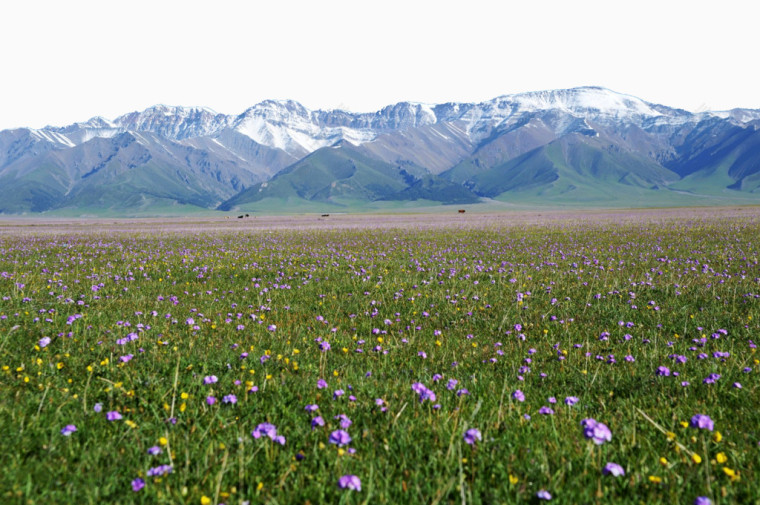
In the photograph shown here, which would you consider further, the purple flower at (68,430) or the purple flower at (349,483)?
the purple flower at (68,430)

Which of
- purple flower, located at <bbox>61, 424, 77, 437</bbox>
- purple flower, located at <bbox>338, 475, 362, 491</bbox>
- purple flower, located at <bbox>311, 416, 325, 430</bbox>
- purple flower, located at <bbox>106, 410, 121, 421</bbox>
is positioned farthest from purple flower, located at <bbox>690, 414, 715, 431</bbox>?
purple flower, located at <bbox>61, 424, 77, 437</bbox>

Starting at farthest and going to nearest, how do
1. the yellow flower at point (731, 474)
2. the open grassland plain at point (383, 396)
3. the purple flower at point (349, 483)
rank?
the open grassland plain at point (383, 396) < the yellow flower at point (731, 474) < the purple flower at point (349, 483)

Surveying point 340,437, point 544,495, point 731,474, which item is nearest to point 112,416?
point 340,437

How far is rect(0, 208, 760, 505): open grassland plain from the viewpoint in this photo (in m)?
3.01

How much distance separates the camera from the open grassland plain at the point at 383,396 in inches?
118

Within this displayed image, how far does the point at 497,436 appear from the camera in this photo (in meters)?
3.68

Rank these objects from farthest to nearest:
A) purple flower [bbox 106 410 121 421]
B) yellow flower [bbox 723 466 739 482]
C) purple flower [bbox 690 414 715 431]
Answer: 1. purple flower [bbox 106 410 121 421]
2. purple flower [bbox 690 414 715 431]
3. yellow flower [bbox 723 466 739 482]

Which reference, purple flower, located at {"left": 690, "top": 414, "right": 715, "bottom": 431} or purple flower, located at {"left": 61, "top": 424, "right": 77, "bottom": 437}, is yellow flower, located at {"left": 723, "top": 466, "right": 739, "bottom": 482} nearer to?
purple flower, located at {"left": 690, "top": 414, "right": 715, "bottom": 431}

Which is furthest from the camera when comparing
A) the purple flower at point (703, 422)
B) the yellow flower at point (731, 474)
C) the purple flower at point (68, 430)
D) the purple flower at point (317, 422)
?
the purple flower at point (317, 422)

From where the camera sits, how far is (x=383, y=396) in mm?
4352

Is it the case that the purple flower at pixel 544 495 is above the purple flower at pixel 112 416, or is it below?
below

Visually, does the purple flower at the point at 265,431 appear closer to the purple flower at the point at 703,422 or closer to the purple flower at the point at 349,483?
the purple flower at the point at 349,483

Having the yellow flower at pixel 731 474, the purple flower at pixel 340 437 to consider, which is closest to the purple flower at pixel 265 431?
the purple flower at pixel 340 437

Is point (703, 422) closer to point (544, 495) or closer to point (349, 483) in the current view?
Answer: point (544, 495)
